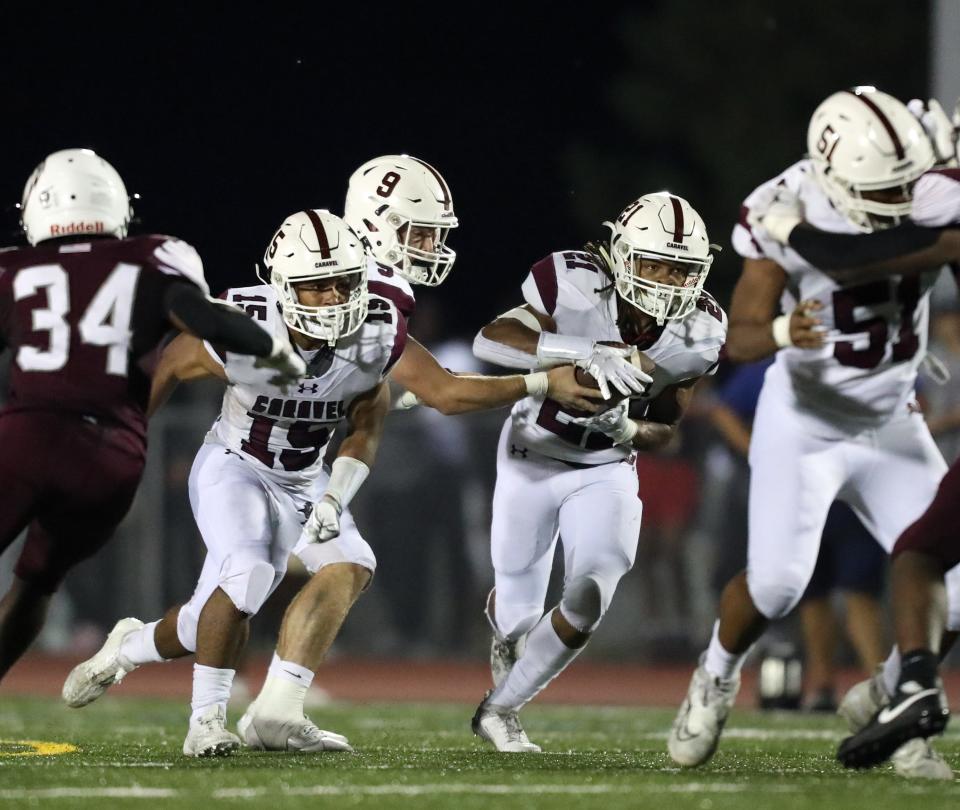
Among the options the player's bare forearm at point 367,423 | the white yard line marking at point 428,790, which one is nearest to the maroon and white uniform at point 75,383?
the white yard line marking at point 428,790

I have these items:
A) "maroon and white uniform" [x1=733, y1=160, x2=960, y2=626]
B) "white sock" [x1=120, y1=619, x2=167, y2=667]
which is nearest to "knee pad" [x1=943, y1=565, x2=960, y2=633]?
"maroon and white uniform" [x1=733, y1=160, x2=960, y2=626]

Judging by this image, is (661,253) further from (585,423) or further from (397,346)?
(397,346)

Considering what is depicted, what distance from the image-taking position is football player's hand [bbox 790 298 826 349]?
491cm

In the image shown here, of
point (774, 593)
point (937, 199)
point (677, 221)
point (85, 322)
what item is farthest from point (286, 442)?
point (937, 199)

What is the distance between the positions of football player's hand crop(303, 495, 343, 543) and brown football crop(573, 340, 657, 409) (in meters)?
0.85

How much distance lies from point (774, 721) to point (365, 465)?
2.60 m

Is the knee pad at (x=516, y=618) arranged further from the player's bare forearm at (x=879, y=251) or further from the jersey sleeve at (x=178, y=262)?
the player's bare forearm at (x=879, y=251)

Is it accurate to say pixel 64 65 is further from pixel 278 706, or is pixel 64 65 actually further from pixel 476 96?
pixel 278 706

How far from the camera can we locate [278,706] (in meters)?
5.55

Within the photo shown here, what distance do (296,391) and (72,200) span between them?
3.09 ft

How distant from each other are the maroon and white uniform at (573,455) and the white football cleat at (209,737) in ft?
3.81

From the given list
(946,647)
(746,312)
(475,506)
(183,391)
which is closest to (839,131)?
(746,312)

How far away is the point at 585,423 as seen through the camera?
233 inches

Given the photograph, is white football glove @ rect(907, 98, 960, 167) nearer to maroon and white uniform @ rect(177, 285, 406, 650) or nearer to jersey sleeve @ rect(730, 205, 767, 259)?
jersey sleeve @ rect(730, 205, 767, 259)
